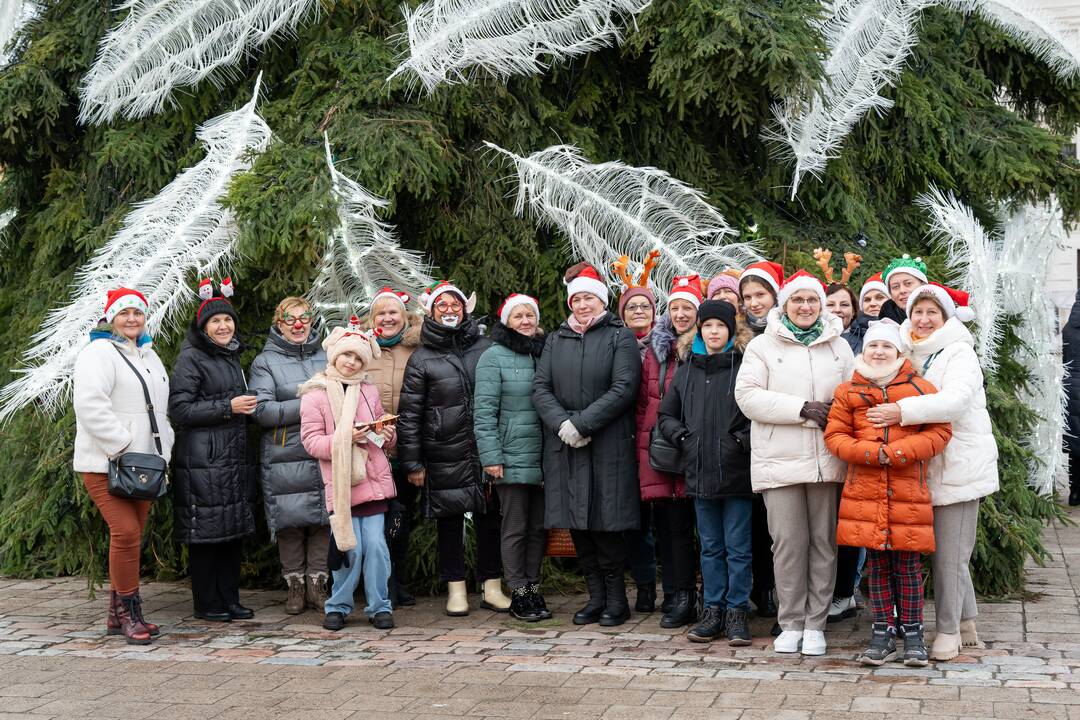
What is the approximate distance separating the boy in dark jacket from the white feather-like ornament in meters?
2.46

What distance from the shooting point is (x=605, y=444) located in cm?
651

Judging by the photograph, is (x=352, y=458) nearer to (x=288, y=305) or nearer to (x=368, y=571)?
(x=368, y=571)

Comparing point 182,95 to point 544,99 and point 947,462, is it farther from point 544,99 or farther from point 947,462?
point 947,462

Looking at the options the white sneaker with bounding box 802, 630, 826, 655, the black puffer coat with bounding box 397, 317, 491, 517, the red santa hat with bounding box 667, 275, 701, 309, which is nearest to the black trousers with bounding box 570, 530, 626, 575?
the black puffer coat with bounding box 397, 317, 491, 517

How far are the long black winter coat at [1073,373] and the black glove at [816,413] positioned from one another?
20.8ft

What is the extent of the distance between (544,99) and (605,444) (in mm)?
2341

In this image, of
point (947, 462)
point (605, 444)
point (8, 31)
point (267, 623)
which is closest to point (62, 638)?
point (267, 623)

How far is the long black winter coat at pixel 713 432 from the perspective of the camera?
6070 mm

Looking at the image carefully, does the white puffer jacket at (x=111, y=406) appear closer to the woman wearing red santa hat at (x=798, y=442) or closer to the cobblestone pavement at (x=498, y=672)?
the cobblestone pavement at (x=498, y=672)

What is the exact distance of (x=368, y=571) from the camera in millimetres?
6637

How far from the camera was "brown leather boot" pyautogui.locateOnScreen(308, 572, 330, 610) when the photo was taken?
7027mm

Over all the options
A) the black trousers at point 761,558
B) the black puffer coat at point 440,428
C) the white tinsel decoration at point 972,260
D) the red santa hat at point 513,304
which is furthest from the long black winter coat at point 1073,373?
the black puffer coat at point 440,428

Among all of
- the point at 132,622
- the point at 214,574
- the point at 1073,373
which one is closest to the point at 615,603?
the point at 214,574

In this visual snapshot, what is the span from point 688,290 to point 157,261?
2866 mm
